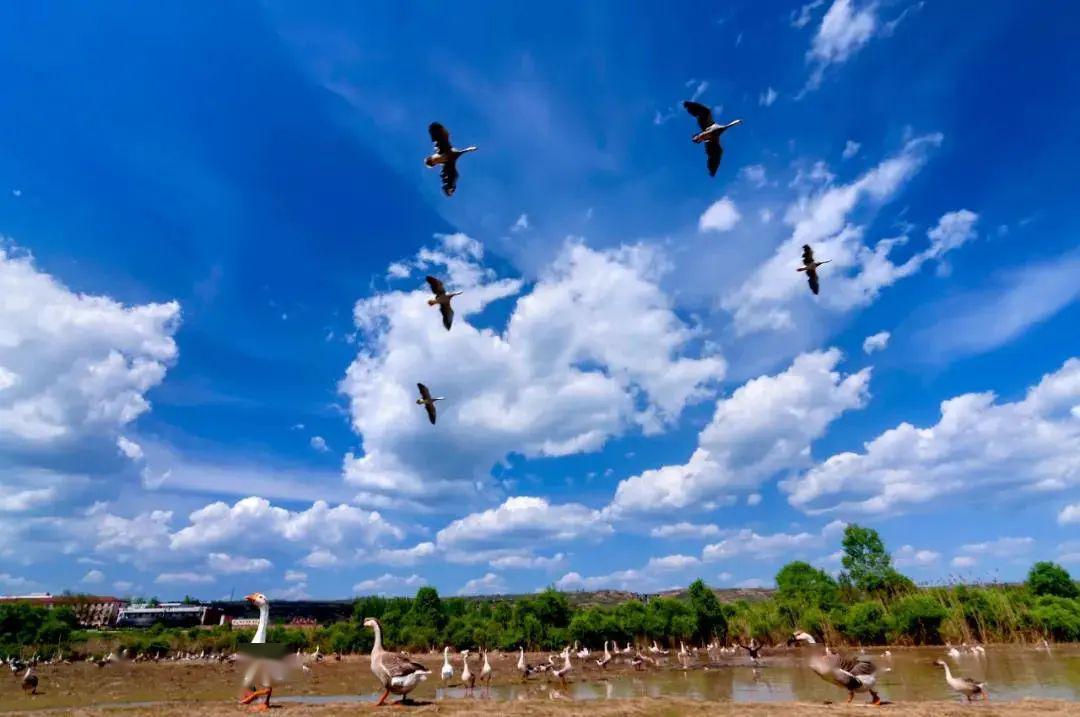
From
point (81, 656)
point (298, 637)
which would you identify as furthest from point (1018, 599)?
point (81, 656)

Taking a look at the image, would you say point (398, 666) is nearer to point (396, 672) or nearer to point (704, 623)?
point (396, 672)

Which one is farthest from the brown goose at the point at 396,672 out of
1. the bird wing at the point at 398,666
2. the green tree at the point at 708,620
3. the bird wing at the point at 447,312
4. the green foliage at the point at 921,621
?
the green foliage at the point at 921,621

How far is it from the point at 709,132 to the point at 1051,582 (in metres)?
71.9

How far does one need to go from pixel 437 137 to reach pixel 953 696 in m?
27.4

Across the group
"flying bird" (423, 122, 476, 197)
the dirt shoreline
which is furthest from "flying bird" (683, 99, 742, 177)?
the dirt shoreline

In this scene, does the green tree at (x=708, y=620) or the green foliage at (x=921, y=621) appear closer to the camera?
the green foliage at (x=921, y=621)

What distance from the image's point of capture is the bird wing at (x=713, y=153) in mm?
18406

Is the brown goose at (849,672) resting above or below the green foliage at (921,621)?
below

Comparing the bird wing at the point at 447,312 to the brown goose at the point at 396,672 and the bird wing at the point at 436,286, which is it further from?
the brown goose at the point at 396,672

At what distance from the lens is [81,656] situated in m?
59.8

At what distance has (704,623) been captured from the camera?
6469 centimetres

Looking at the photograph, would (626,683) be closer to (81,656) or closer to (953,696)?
(953,696)

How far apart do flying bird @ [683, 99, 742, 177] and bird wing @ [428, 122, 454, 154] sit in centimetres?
742

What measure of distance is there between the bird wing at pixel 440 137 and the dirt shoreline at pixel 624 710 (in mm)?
15555
